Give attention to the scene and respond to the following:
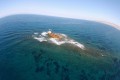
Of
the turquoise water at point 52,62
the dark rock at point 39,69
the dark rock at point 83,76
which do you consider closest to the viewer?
the turquoise water at point 52,62

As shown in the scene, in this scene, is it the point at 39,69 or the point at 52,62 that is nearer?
the point at 39,69

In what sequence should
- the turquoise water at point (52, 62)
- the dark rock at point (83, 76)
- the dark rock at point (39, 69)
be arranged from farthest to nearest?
the dark rock at point (39, 69) < the dark rock at point (83, 76) < the turquoise water at point (52, 62)

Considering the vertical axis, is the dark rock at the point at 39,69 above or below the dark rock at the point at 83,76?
above

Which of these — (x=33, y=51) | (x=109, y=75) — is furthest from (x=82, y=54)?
(x=33, y=51)

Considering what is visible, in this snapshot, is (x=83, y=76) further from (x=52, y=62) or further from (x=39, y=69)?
(x=39, y=69)

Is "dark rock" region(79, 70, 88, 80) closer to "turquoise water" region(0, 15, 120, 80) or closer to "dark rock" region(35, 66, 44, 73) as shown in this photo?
"turquoise water" region(0, 15, 120, 80)

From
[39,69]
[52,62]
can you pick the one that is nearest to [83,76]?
[52,62]

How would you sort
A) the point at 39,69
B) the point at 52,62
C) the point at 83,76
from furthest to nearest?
the point at 52,62
the point at 39,69
the point at 83,76

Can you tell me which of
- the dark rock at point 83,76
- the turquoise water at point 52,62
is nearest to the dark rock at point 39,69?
the turquoise water at point 52,62

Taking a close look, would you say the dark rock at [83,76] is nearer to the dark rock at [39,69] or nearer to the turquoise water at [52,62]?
the turquoise water at [52,62]

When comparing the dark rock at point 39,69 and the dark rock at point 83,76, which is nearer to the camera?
the dark rock at point 83,76

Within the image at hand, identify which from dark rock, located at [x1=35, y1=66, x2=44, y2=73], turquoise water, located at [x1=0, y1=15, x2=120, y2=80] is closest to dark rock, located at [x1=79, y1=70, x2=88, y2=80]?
turquoise water, located at [x1=0, y1=15, x2=120, y2=80]
